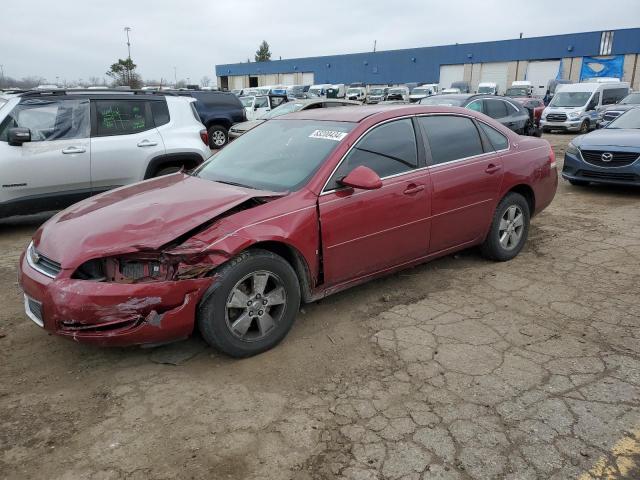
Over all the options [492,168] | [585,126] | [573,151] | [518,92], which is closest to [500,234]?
[492,168]

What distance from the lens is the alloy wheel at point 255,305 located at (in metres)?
3.31

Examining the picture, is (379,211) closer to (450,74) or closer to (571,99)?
(571,99)

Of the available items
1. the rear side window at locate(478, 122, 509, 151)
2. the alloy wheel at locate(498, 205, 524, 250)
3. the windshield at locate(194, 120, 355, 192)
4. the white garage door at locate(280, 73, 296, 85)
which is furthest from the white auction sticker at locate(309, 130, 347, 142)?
the white garage door at locate(280, 73, 296, 85)

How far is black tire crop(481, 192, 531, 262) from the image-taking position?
16.7 ft

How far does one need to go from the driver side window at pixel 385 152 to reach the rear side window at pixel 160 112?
4254mm

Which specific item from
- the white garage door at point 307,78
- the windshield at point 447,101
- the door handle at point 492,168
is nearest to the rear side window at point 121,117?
the door handle at point 492,168

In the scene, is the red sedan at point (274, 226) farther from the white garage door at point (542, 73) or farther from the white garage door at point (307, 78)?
the white garage door at point (307, 78)

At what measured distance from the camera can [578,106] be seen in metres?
20.1

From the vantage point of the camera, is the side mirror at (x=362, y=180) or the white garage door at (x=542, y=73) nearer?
the side mirror at (x=362, y=180)

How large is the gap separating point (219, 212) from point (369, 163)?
1.34m

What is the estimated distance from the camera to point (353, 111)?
4477 millimetres

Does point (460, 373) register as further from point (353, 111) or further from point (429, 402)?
point (353, 111)

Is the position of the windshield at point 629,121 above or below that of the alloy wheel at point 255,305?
above

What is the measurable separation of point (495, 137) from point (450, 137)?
694 mm
